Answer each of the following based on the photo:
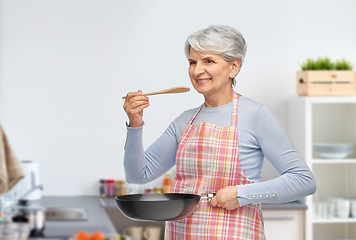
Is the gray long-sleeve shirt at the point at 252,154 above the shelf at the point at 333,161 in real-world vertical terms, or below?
above

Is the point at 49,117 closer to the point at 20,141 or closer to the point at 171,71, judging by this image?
the point at 20,141

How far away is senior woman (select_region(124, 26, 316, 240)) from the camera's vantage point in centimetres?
125

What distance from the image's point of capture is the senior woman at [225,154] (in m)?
1.25

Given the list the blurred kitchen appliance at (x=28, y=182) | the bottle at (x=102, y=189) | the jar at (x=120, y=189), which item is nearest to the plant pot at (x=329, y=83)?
the jar at (x=120, y=189)

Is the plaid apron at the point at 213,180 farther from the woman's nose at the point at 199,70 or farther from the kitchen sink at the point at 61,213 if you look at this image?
the kitchen sink at the point at 61,213

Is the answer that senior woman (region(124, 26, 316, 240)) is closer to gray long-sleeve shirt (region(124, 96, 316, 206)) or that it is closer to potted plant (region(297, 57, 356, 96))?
gray long-sleeve shirt (region(124, 96, 316, 206))

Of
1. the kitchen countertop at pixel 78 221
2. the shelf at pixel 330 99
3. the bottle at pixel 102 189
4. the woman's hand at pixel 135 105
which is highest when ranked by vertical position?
the shelf at pixel 330 99

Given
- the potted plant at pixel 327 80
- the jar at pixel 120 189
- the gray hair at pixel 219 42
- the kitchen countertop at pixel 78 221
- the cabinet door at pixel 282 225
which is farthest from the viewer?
the jar at pixel 120 189

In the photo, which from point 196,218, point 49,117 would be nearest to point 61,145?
point 49,117

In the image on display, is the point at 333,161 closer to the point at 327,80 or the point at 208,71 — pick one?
the point at 327,80

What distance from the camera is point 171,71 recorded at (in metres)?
3.02

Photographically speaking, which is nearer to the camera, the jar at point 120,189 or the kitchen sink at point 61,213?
the kitchen sink at point 61,213

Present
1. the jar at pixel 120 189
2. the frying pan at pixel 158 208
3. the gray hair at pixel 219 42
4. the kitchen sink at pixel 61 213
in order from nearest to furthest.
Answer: the frying pan at pixel 158 208 < the gray hair at pixel 219 42 < the kitchen sink at pixel 61 213 < the jar at pixel 120 189

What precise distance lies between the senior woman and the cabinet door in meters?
1.35
